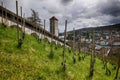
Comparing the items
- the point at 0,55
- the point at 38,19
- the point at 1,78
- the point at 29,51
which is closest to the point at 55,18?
the point at 38,19

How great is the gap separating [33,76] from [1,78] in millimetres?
3295

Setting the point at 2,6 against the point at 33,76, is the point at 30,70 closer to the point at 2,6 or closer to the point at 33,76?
the point at 33,76

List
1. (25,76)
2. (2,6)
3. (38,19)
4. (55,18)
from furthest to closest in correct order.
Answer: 1. (38,19)
2. (55,18)
3. (2,6)
4. (25,76)

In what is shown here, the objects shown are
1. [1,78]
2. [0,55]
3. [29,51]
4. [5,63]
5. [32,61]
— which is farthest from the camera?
[29,51]

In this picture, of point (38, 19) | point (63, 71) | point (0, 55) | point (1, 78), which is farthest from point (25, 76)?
point (38, 19)

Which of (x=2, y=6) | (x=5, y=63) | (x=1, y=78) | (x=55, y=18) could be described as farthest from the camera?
(x=55, y=18)

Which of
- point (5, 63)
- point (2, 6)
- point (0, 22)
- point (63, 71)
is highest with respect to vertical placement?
point (2, 6)

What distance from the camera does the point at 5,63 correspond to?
18641 mm

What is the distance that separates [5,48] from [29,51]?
3.09 m

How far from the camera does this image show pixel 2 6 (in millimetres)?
35219

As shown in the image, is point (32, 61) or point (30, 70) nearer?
point (30, 70)

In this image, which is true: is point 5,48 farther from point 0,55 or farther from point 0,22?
point 0,22

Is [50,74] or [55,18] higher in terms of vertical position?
[55,18]

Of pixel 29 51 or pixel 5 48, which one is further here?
pixel 29 51
